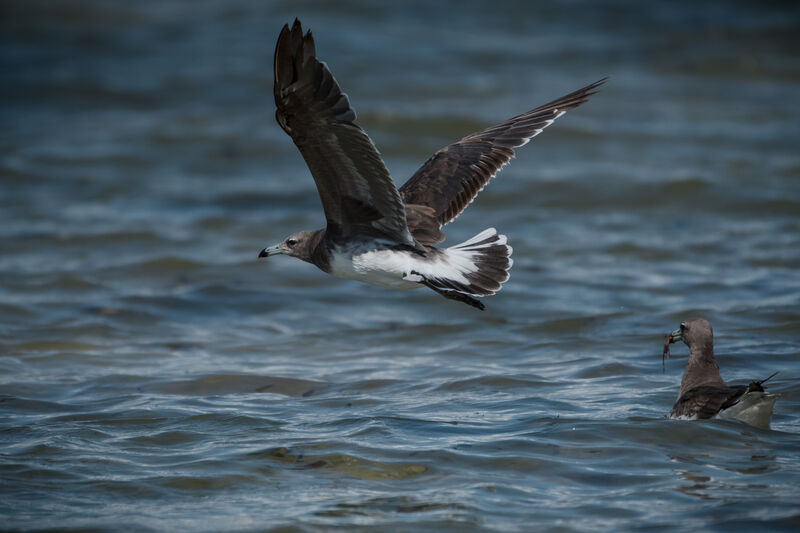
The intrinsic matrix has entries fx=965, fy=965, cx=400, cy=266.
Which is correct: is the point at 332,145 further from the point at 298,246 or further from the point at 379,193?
the point at 298,246

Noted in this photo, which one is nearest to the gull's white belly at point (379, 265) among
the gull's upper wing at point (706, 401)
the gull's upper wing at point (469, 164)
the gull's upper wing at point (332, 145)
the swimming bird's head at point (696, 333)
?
the gull's upper wing at point (332, 145)

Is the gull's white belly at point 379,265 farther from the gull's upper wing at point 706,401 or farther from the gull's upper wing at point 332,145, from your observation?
the gull's upper wing at point 706,401

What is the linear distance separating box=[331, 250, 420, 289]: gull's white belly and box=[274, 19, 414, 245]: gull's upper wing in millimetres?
137

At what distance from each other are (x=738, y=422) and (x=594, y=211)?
5659mm

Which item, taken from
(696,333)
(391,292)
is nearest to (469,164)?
(696,333)

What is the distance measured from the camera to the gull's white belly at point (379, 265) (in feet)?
18.5

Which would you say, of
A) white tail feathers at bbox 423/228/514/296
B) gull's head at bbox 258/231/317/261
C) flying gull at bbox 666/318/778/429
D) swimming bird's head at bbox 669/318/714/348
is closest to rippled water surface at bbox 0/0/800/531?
flying gull at bbox 666/318/778/429

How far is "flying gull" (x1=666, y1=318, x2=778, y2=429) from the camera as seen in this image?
4645 mm

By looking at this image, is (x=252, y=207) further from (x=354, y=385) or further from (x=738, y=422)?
(x=738, y=422)

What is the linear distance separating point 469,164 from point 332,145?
1690 millimetres

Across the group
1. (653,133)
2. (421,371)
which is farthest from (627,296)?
(653,133)

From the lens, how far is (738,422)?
4777 millimetres

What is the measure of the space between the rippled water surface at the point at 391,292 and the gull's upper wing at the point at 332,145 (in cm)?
104

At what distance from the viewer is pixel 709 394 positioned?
4855 mm
